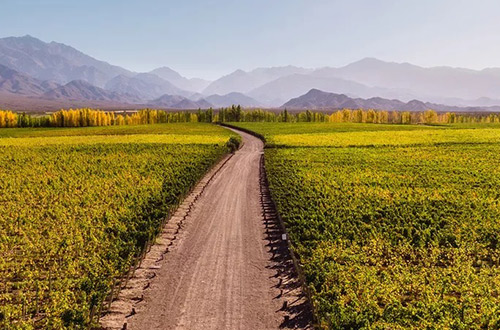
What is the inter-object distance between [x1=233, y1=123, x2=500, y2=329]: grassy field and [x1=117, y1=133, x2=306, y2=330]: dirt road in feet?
8.74

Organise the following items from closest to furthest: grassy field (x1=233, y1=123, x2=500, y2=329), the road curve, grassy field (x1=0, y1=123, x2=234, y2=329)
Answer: grassy field (x1=233, y1=123, x2=500, y2=329), the road curve, grassy field (x1=0, y1=123, x2=234, y2=329)

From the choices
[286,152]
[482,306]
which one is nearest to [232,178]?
[286,152]

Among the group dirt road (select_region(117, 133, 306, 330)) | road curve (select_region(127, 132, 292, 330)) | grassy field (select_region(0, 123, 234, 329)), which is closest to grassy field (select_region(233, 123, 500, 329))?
dirt road (select_region(117, 133, 306, 330))

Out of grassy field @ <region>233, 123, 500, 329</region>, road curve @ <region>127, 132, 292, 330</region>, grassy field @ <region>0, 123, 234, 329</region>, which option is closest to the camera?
grassy field @ <region>233, 123, 500, 329</region>

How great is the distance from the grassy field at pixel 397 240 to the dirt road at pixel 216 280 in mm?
2664

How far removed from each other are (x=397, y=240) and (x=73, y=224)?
83.8 ft

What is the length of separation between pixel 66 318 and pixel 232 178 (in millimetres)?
33529

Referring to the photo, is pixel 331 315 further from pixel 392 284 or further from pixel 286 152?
pixel 286 152

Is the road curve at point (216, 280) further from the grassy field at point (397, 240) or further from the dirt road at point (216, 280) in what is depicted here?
the grassy field at point (397, 240)

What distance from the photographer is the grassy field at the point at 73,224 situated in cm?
1803

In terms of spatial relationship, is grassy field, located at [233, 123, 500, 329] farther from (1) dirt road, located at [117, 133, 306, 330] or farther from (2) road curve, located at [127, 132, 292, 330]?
(2) road curve, located at [127, 132, 292, 330]

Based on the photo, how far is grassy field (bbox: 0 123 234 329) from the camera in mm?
18031

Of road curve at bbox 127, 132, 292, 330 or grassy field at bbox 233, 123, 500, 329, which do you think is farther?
road curve at bbox 127, 132, 292, 330

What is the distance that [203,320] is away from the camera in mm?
16969
